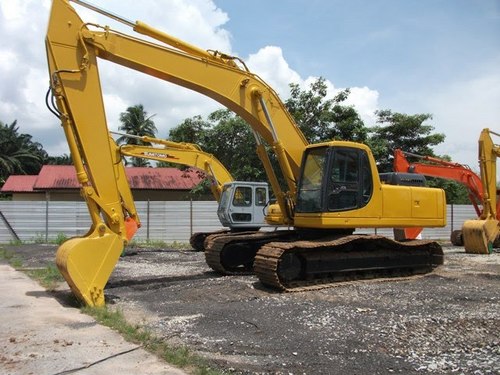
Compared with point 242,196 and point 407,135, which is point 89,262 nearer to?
point 242,196

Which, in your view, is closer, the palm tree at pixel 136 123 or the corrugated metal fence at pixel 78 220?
the corrugated metal fence at pixel 78 220

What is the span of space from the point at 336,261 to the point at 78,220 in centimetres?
1480

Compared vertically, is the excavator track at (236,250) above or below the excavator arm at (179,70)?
below

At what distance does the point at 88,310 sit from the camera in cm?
736

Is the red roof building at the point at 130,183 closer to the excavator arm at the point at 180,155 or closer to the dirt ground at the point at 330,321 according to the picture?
the excavator arm at the point at 180,155

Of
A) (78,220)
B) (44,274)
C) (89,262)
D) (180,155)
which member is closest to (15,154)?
(78,220)

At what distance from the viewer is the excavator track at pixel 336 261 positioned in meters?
8.95

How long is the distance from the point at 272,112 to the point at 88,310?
503 centimetres

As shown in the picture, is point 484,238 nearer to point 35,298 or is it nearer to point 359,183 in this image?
point 359,183

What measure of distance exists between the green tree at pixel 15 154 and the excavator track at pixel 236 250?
3910 centimetres

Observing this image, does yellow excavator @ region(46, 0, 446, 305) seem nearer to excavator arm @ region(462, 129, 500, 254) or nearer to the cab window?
the cab window

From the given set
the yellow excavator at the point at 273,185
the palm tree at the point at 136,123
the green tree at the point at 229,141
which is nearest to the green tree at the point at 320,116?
the green tree at the point at 229,141

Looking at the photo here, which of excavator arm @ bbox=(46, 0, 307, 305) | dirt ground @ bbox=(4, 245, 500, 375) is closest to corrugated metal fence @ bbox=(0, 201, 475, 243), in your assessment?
dirt ground @ bbox=(4, 245, 500, 375)

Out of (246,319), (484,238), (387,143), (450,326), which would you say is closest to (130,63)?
(246,319)
